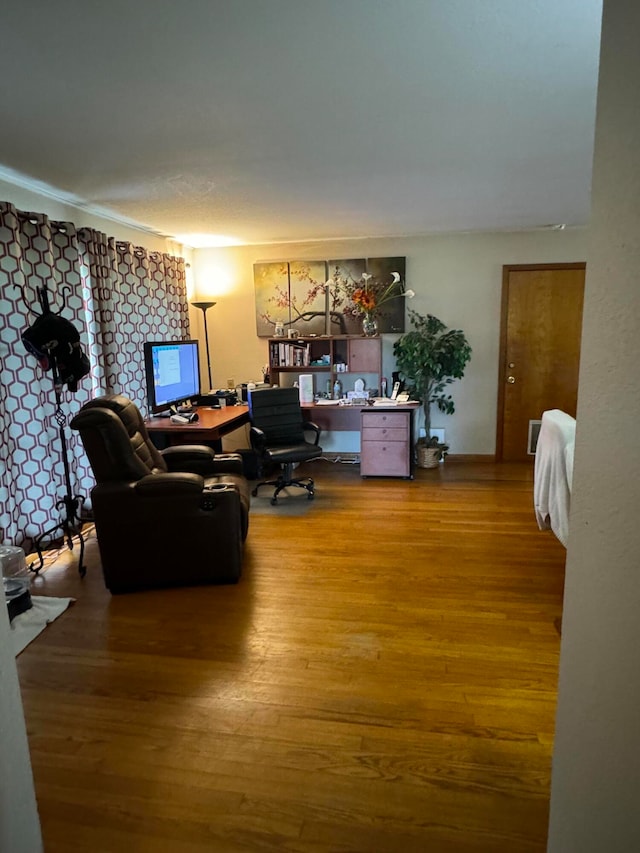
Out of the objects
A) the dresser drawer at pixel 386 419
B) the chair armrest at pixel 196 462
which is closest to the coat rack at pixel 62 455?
the chair armrest at pixel 196 462

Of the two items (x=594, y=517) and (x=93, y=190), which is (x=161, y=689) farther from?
(x=93, y=190)

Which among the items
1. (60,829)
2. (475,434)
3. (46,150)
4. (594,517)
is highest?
(46,150)

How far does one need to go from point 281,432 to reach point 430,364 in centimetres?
154

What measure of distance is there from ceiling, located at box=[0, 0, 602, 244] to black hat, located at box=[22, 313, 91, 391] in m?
0.91

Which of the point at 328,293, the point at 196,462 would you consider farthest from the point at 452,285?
the point at 196,462

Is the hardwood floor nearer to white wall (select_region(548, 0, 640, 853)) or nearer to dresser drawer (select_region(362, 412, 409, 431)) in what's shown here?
white wall (select_region(548, 0, 640, 853))

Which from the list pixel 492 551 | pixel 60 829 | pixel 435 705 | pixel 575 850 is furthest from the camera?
pixel 492 551

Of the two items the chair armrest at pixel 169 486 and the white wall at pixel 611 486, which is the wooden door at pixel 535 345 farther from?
the white wall at pixel 611 486

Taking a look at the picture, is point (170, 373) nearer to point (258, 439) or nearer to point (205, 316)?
point (258, 439)

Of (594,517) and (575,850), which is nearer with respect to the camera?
(594,517)

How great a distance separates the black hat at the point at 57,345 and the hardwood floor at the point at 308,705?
4.07 ft

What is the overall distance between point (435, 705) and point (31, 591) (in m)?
2.30

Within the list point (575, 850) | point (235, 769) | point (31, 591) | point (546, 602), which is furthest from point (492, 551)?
point (31, 591)

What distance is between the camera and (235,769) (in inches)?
64.8
